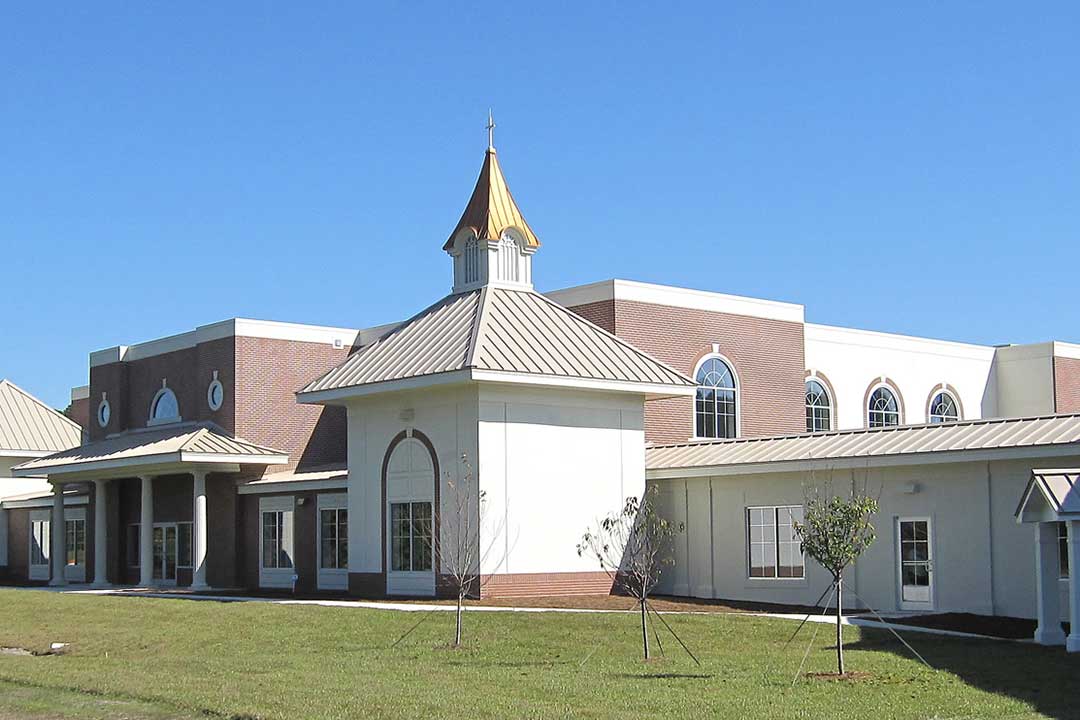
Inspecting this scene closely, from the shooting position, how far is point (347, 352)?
4212 cm

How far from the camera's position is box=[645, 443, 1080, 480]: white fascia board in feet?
80.5

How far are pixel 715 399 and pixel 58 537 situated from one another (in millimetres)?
A: 21048

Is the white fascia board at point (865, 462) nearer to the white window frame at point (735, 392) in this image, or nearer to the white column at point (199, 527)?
the white window frame at point (735, 392)

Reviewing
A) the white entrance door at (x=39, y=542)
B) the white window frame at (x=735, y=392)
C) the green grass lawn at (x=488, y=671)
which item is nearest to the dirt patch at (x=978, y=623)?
the green grass lawn at (x=488, y=671)

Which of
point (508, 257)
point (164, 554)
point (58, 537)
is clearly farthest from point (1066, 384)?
point (58, 537)

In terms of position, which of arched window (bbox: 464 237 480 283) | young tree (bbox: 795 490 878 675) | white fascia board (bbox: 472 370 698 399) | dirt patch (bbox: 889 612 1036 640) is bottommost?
dirt patch (bbox: 889 612 1036 640)

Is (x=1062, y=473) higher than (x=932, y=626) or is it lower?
higher

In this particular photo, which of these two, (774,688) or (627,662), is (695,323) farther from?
(774,688)

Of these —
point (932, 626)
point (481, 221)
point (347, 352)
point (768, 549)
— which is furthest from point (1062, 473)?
point (347, 352)

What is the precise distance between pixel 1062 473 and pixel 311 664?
11.3 metres

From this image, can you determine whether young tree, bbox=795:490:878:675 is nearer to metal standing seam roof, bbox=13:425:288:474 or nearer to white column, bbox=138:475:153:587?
metal standing seam roof, bbox=13:425:288:474

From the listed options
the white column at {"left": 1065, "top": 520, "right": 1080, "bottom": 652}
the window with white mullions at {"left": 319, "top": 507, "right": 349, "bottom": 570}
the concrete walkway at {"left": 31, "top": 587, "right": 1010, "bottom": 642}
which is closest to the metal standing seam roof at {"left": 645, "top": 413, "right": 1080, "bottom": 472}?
the concrete walkway at {"left": 31, "top": 587, "right": 1010, "bottom": 642}

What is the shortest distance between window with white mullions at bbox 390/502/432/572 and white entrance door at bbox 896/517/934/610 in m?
9.98

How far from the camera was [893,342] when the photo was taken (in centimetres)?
4662
